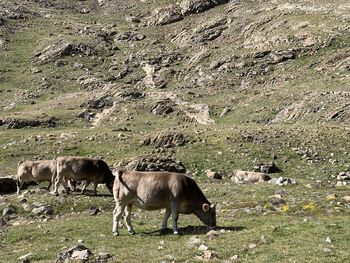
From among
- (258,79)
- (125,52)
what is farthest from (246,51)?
(125,52)

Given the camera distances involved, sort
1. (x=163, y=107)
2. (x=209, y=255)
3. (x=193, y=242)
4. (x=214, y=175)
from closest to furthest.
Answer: (x=209, y=255)
(x=193, y=242)
(x=214, y=175)
(x=163, y=107)

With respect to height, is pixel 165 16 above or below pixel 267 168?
below

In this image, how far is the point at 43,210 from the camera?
79.7 ft

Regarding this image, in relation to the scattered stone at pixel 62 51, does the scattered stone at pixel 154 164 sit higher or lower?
higher

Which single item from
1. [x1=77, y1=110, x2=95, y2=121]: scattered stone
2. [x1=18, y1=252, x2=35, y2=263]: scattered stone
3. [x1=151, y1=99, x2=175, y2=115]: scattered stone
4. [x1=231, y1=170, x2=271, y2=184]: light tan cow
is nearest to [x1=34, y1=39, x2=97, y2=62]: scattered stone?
[x1=77, y1=110, x2=95, y2=121]: scattered stone

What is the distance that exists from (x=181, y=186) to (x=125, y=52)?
7943 cm

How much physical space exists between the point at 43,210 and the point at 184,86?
52.8 metres

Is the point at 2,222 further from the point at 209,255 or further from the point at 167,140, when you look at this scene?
the point at 167,140

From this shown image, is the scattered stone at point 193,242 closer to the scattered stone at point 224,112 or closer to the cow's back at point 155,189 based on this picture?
the cow's back at point 155,189

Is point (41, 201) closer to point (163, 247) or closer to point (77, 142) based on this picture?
point (163, 247)

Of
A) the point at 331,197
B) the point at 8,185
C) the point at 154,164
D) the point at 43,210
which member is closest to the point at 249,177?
the point at 154,164

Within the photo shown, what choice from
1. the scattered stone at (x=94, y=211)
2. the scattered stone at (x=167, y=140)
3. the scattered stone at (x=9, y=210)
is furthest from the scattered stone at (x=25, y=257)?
the scattered stone at (x=167, y=140)

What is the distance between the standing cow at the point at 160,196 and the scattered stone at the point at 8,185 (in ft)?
47.6

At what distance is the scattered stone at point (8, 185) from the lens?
31.3 metres
